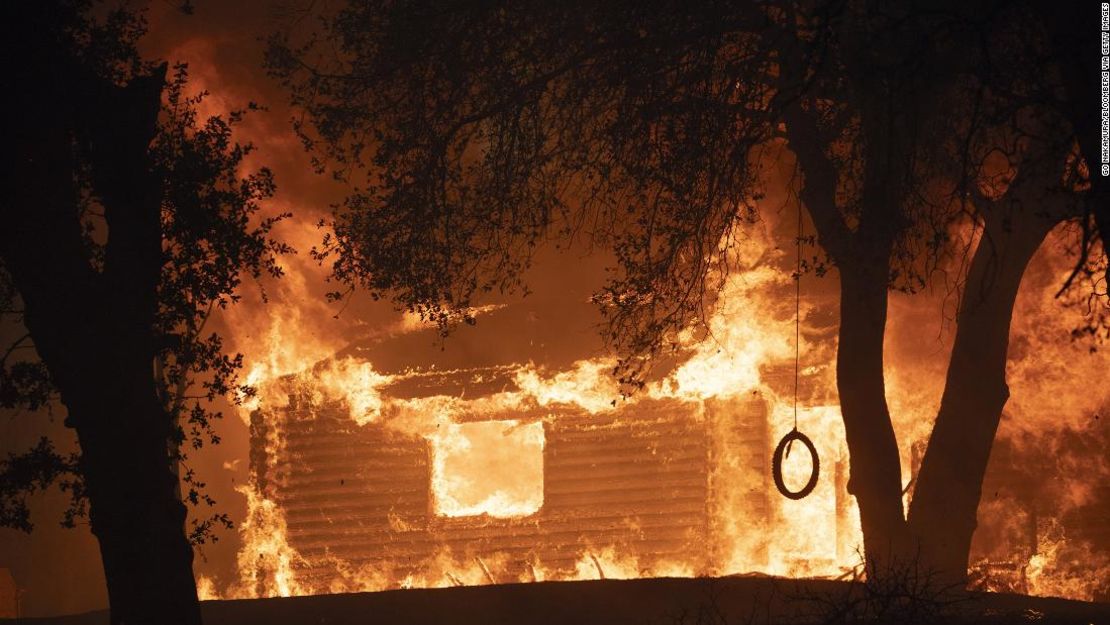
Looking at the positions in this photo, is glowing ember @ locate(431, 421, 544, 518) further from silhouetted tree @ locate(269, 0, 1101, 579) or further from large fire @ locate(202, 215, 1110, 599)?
silhouetted tree @ locate(269, 0, 1101, 579)

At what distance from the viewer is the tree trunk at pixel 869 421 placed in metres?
11.6

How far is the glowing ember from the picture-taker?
81.8 ft

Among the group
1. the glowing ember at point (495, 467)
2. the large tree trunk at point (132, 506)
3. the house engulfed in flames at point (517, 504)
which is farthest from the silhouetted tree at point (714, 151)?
the glowing ember at point (495, 467)

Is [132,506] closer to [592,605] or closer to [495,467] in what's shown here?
[592,605]

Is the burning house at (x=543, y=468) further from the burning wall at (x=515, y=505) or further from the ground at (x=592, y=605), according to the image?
the ground at (x=592, y=605)

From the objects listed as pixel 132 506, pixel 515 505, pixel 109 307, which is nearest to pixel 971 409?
pixel 132 506

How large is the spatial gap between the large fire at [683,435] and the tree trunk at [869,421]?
7.07 m

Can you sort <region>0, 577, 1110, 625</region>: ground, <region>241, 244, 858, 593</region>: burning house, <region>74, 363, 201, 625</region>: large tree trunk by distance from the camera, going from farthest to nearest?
<region>241, 244, 858, 593</region>: burning house → <region>0, 577, 1110, 625</region>: ground → <region>74, 363, 201, 625</region>: large tree trunk

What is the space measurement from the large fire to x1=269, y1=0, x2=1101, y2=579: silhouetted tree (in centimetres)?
697

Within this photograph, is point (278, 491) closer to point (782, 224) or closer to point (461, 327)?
point (461, 327)

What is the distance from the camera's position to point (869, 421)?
461 inches

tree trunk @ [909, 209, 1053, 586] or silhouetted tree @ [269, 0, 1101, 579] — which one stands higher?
silhouetted tree @ [269, 0, 1101, 579]

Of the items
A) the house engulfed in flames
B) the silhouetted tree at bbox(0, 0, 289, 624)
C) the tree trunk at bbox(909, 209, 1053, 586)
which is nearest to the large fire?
the house engulfed in flames

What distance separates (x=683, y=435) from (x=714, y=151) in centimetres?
1132
